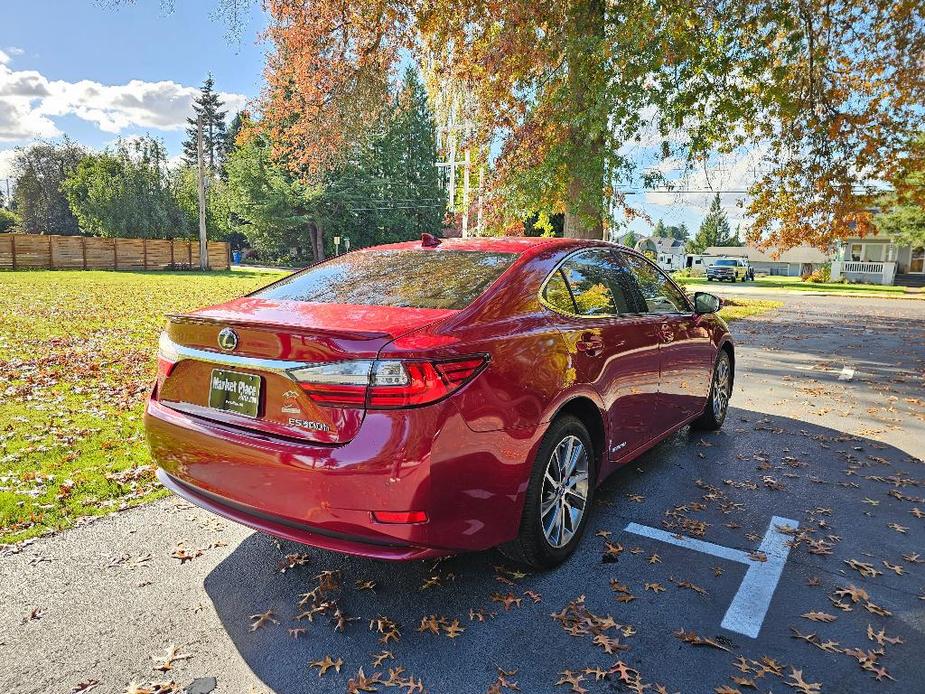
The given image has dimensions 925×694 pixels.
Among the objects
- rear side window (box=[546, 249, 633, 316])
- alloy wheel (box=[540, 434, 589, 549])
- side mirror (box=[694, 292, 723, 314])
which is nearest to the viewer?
alloy wheel (box=[540, 434, 589, 549])

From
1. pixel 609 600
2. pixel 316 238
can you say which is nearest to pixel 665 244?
pixel 316 238

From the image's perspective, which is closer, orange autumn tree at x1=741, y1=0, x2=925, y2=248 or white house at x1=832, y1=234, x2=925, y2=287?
orange autumn tree at x1=741, y1=0, x2=925, y2=248

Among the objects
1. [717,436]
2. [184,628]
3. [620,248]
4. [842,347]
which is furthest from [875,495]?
[842,347]

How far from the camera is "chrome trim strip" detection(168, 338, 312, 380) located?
255 cm

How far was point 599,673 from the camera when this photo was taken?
2.45m

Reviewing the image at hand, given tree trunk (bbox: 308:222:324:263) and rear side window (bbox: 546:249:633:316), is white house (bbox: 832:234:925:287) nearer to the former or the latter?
tree trunk (bbox: 308:222:324:263)

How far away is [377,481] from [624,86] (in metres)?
9.20

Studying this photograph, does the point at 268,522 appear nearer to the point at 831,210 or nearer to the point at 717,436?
the point at 717,436

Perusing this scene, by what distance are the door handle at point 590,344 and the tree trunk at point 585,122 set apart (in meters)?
7.37

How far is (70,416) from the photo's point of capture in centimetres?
580

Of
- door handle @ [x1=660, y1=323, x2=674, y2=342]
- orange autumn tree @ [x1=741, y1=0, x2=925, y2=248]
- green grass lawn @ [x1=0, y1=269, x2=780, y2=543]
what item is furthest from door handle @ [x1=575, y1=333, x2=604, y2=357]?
orange autumn tree @ [x1=741, y1=0, x2=925, y2=248]

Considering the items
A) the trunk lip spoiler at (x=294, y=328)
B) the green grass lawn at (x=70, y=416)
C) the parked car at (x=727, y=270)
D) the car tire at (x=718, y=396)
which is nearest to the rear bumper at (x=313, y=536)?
the trunk lip spoiler at (x=294, y=328)

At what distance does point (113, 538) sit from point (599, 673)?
2797 millimetres

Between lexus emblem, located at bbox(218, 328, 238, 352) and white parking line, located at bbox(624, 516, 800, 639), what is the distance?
256cm
